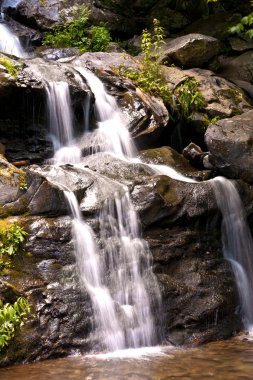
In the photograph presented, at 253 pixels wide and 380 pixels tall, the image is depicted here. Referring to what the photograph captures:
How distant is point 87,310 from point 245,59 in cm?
1146

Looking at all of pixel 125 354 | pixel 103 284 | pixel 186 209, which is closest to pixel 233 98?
pixel 186 209

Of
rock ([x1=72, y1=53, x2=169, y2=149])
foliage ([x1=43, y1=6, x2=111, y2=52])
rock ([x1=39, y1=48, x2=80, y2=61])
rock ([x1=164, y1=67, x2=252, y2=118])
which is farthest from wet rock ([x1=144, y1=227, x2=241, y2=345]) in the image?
foliage ([x1=43, y1=6, x2=111, y2=52])

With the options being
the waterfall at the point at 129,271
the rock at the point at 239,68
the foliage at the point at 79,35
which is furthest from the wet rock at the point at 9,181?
the rock at the point at 239,68

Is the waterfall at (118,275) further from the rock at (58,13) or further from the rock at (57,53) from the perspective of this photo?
the rock at (58,13)

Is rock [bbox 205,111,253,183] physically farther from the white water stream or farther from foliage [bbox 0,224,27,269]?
foliage [bbox 0,224,27,269]

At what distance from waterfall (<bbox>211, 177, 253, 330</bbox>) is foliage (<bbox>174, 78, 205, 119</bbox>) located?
3.74m

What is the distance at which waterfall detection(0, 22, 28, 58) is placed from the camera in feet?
43.5

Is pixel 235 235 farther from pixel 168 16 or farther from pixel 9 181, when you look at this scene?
pixel 168 16

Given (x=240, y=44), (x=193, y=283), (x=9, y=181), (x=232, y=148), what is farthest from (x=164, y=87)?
(x=193, y=283)

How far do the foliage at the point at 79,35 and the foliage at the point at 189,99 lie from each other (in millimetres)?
4031

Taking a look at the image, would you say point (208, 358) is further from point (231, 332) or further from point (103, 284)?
point (103, 284)

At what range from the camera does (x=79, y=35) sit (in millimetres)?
14359

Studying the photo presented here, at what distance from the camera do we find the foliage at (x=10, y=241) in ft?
18.7

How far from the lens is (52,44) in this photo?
14.1m
